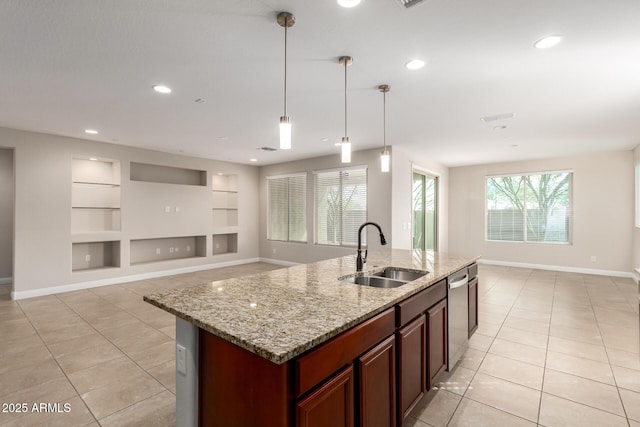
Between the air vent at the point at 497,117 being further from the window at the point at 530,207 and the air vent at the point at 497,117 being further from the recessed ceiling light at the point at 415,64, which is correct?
the window at the point at 530,207

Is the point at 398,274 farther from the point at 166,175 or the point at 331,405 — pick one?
the point at 166,175

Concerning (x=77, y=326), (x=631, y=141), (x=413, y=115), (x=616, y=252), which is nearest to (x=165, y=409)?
(x=77, y=326)

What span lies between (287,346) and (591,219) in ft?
26.1

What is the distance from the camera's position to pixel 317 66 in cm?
263

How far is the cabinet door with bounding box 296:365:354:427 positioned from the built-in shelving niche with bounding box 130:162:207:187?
6571mm

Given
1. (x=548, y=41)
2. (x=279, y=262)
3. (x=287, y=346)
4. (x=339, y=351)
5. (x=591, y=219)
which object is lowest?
(x=279, y=262)

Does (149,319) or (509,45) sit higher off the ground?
(509,45)

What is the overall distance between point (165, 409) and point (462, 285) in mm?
2456

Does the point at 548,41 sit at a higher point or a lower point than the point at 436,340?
higher

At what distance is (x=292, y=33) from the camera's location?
2143 millimetres

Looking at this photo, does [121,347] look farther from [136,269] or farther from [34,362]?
[136,269]

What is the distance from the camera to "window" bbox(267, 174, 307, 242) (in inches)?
291

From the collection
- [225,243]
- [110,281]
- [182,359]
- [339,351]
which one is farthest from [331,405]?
[225,243]

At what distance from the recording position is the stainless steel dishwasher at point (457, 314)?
8.05ft
